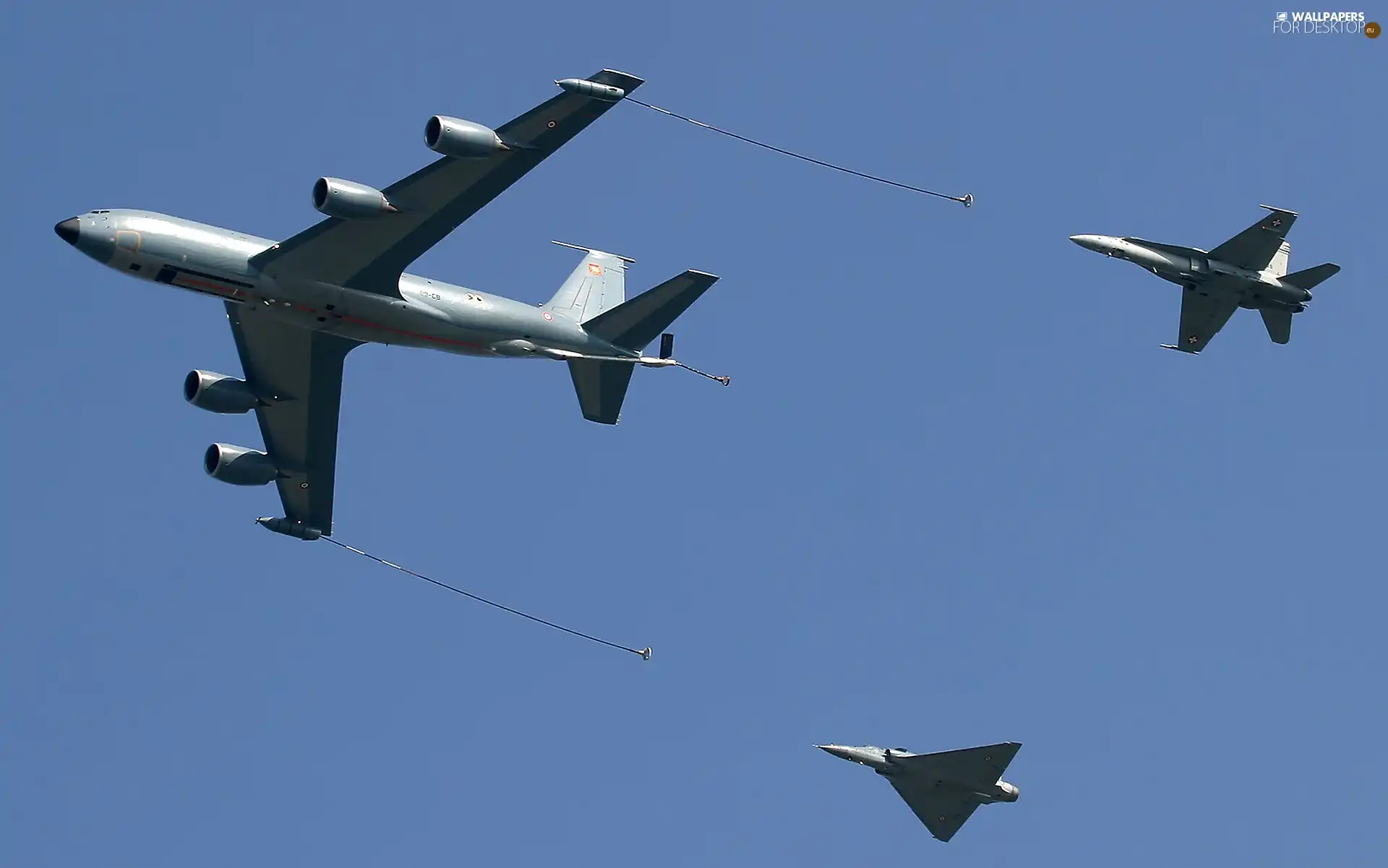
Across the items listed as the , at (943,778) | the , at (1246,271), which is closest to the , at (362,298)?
the , at (943,778)

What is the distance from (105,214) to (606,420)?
19.2 meters

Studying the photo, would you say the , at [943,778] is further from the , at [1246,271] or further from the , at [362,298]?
the , at [1246,271]

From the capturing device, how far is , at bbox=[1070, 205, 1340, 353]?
74.1 m

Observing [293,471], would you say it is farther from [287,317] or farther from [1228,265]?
[1228,265]

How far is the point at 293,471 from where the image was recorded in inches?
2557

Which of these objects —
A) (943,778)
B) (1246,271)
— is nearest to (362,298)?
(943,778)

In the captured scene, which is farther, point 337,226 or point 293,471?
point 293,471

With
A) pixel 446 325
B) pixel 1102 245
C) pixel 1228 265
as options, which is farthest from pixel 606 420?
pixel 1228 265

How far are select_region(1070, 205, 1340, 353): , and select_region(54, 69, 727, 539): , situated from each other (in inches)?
888

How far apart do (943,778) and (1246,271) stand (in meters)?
25.4

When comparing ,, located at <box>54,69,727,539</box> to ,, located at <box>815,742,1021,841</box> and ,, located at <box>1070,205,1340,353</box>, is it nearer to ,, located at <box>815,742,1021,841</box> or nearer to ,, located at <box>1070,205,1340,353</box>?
,, located at <box>815,742,1021,841</box>

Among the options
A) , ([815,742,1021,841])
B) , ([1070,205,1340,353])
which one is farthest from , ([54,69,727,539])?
, ([1070,205,1340,353])

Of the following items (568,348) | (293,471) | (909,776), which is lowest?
(909,776)

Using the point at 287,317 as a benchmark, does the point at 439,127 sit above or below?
above
